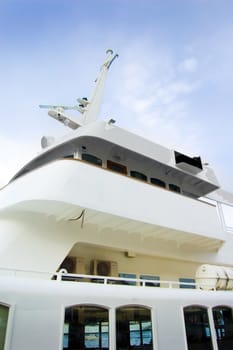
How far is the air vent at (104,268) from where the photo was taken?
240 inches

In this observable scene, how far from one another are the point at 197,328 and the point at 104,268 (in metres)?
2.60

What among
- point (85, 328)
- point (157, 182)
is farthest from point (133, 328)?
point (157, 182)

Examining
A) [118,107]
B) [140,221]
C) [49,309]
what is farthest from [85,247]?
[118,107]

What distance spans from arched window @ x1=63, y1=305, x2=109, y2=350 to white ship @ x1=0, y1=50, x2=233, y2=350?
13 millimetres

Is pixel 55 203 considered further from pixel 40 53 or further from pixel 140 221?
pixel 40 53

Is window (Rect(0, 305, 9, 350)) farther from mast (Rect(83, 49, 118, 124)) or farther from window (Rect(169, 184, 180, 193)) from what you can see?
window (Rect(169, 184, 180, 193))

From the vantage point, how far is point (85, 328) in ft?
11.0

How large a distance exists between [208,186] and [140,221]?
451 cm

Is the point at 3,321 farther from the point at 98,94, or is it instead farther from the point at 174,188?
the point at 98,94

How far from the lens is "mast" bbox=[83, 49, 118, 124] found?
8.30m

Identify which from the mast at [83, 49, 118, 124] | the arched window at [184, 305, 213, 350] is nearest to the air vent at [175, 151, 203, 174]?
the mast at [83, 49, 118, 124]

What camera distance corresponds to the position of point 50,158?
7.21 m

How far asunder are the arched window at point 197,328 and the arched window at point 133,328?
884 millimetres

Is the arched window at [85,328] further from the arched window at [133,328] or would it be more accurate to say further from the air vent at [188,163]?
the air vent at [188,163]
